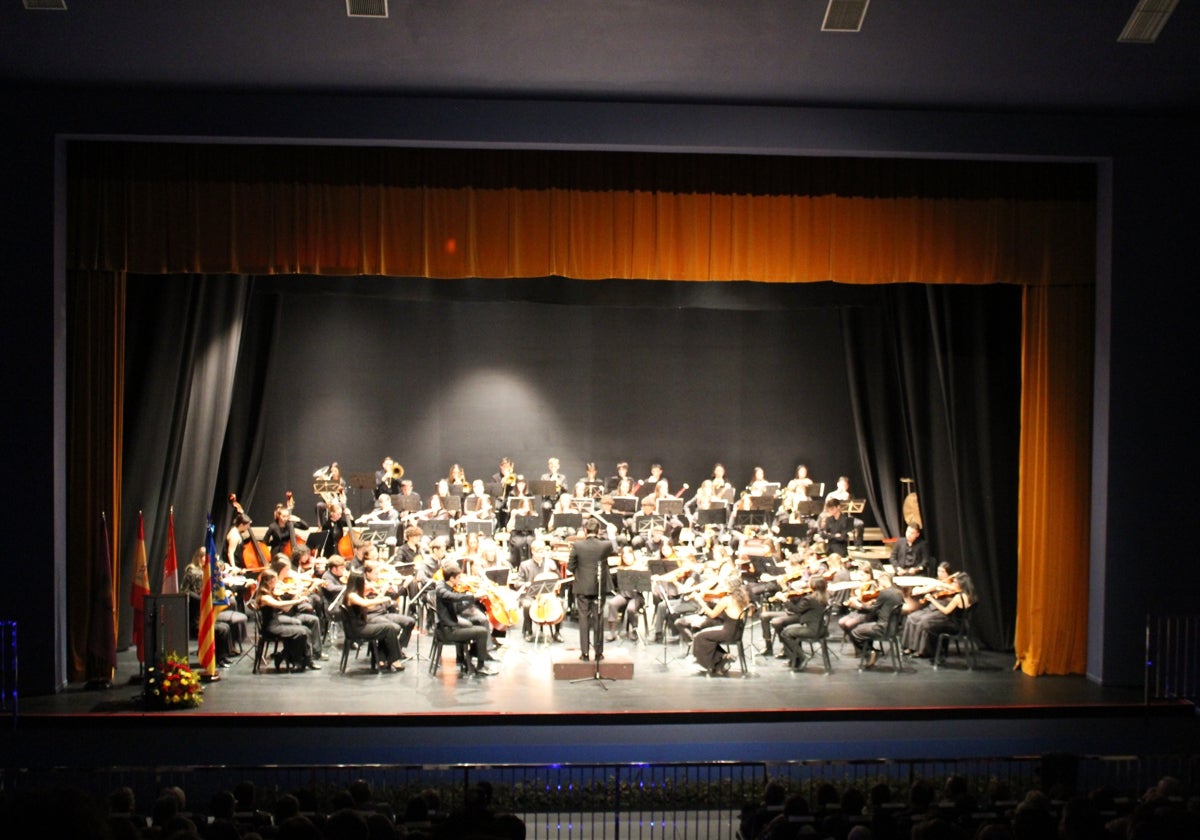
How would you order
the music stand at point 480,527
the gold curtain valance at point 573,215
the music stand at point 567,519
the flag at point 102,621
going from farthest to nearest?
the music stand at point 480,527 → the music stand at point 567,519 → the gold curtain valance at point 573,215 → the flag at point 102,621

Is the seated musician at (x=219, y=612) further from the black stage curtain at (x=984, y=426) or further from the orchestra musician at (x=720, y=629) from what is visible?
the black stage curtain at (x=984, y=426)

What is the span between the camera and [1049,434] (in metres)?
13.0

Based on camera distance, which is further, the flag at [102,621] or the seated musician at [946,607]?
the seated musician at [946,607]

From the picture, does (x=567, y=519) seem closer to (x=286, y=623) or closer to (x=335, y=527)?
(x=335, y=527)

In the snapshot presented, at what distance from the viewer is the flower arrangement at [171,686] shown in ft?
36.5

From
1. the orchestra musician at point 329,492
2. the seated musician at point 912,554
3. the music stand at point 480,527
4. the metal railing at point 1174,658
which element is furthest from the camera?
the orchestra musician at point 329,492

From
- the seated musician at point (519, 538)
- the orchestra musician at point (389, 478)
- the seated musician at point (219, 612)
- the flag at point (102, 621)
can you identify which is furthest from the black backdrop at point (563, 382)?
the flag at point (102, 621)

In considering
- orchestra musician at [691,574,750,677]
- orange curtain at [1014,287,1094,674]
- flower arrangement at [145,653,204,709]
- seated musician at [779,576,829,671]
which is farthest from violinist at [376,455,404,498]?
orange curtain at [1014,287,1094,674]

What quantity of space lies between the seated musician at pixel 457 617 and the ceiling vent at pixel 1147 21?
831 centimetres

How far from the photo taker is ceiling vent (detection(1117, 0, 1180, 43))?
10.4 m

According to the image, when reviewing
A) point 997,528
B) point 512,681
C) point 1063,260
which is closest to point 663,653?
point 512,681

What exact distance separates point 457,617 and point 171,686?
2.96 m

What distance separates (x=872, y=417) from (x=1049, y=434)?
249 inches

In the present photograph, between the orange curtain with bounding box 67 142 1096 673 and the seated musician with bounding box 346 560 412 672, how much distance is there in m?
2.57
